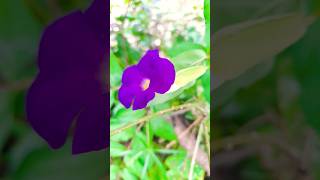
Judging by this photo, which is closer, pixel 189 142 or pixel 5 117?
pixel 5 117

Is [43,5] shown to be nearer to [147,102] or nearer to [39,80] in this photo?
[39,80]

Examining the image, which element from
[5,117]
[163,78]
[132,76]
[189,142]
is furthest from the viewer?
[189,142]

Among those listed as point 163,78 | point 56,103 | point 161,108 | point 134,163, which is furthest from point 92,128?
point 134,163

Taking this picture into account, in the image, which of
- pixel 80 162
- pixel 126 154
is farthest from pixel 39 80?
pixel 126 154

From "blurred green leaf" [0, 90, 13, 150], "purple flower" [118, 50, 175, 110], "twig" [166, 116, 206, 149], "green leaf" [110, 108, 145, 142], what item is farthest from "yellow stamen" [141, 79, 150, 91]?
"blurred green leaf" [0, 90, 13, 150]

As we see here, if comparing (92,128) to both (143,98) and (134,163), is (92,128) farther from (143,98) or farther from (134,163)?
(134,163)

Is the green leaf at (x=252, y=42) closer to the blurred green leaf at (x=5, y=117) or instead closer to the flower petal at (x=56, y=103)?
the flower petal at (x=56, y=103)

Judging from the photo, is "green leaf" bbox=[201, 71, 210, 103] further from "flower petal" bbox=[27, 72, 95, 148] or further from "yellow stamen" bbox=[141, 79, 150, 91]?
"flower petal" bbox=[27, 72, 95, 148]
